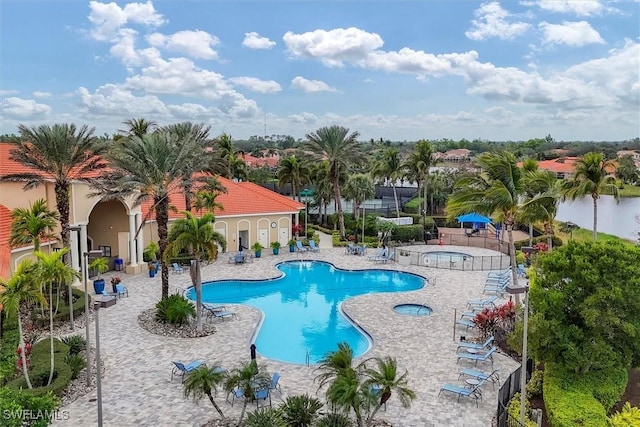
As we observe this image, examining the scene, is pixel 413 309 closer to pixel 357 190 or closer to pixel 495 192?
pixel 495 192

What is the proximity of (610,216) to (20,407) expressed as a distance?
63.7 m

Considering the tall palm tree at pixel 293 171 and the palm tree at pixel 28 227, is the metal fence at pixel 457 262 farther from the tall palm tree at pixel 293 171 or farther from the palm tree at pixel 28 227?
the palm tree at pixel 28 227

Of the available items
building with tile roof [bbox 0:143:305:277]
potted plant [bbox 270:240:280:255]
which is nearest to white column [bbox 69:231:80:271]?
building with tile roof [bbox 0:143:305:277]

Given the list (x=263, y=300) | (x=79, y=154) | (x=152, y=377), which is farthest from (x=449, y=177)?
(x=152, y=377)

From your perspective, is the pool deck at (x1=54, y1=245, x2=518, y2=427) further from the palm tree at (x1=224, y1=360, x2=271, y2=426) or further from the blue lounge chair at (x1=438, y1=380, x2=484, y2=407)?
the palm tree at (x1=224, y1=360, x2=271, y2=426)

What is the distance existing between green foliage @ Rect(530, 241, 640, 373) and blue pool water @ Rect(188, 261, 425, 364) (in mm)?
7620

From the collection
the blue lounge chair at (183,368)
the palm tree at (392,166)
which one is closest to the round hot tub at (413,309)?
the blue lounge chair at (183,368)

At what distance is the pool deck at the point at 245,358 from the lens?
43.8 feet

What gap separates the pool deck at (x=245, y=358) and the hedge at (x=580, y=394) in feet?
5.68

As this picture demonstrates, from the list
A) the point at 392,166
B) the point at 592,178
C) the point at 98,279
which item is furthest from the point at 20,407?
the point at 392,166

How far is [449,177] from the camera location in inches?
2470

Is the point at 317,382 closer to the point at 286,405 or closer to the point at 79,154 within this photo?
the point at 286,405

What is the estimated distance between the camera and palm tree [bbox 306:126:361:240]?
132 feet

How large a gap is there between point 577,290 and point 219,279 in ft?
66.8
